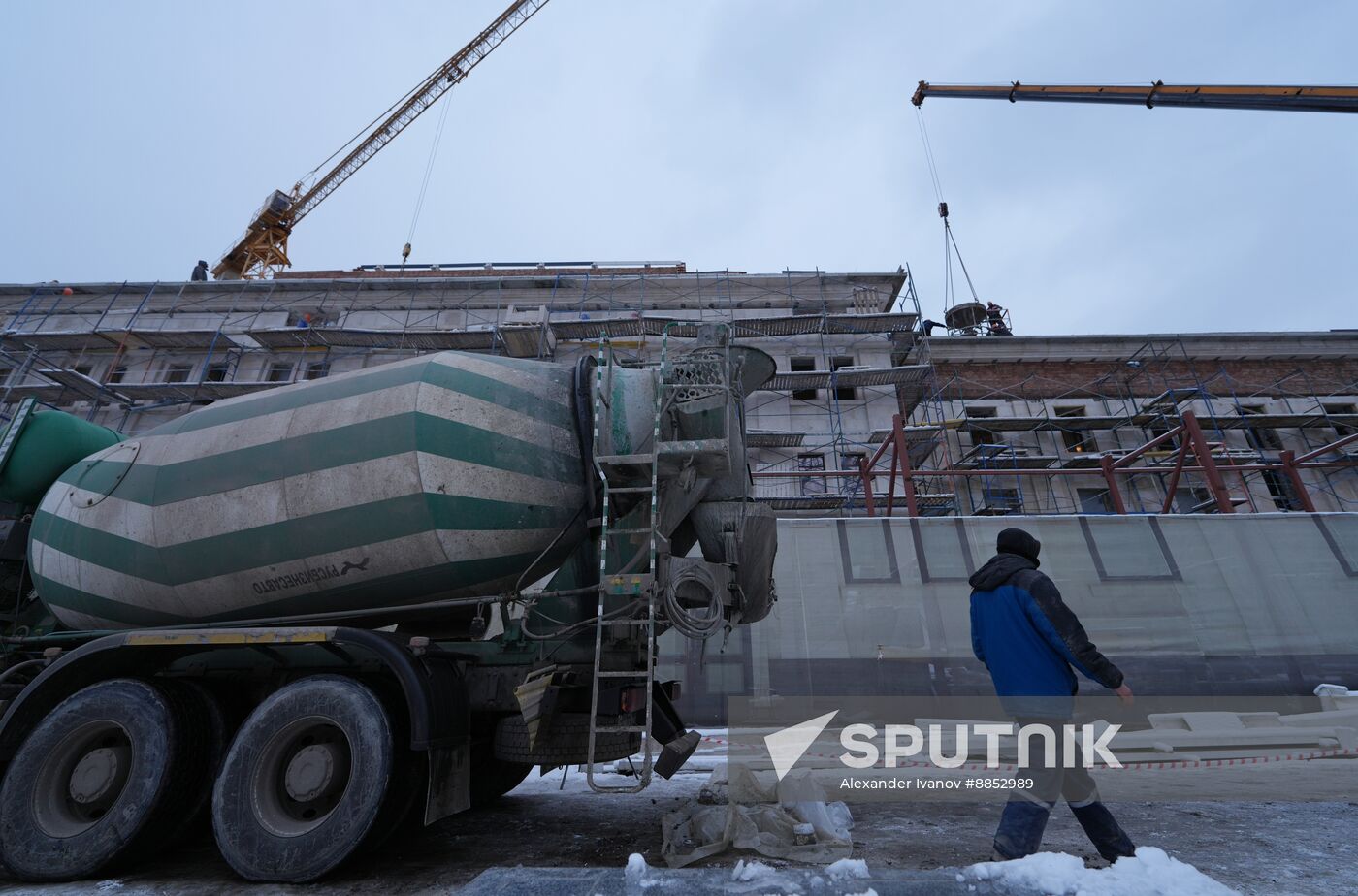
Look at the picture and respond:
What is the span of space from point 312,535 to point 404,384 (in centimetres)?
126

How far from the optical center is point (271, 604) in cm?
455

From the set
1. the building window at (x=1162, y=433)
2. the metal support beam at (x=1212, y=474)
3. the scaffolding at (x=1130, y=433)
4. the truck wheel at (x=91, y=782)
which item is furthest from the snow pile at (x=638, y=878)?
the building window at (x=1162, y=433)

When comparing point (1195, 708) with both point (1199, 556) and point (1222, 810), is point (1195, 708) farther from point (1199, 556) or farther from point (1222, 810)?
point (1222, 810)

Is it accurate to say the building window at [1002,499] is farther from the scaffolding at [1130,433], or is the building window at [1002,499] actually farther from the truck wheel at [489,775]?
the truck wheel at [489,775]

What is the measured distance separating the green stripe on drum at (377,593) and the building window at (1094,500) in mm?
22415

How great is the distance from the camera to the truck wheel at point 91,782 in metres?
3.87

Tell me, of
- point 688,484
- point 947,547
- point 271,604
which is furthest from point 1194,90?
point 271,604

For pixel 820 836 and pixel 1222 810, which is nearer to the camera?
pixel 820 836

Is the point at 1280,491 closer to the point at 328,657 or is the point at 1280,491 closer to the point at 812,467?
the point at 812,467

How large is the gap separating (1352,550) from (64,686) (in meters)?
18.4

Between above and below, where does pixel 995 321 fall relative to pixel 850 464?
above

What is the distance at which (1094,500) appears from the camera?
2092cm

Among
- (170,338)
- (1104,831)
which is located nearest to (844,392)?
(1104,831)

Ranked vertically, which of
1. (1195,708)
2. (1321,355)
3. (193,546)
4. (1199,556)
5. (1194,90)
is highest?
(1194,90)
